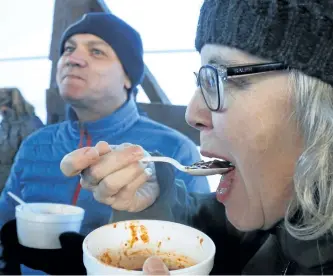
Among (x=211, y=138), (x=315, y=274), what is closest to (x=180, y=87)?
(x=211, y=138)

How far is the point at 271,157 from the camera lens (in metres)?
0.47

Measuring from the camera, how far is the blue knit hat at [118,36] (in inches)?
48.4

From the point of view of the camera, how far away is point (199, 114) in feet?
1.69

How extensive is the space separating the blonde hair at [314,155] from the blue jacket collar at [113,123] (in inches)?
29.1

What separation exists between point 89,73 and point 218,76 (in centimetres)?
80

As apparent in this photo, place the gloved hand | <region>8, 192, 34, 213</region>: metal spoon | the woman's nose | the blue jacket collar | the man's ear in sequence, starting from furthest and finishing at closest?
the man's ear
the blue jacket collar
<region>8, 192, 34, 213</region>: metal spoon
the gloved hand
the woman's nose

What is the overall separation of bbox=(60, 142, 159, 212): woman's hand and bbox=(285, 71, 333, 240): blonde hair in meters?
0.20

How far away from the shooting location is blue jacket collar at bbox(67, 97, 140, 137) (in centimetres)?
114

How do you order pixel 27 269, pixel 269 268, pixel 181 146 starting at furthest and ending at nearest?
pixel 181 146 → pixel 27 269 → pixel 269 268

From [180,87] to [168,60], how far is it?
0.11 m

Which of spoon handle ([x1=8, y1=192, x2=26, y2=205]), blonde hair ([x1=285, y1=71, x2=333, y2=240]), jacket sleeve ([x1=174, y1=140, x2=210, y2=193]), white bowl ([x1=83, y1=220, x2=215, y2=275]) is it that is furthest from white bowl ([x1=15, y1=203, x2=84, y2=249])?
blonde hair ([x1=285, y1=71, x2=333, y2=240])

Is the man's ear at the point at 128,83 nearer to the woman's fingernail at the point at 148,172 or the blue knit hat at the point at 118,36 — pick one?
the blue knit hat at the point at 118,36

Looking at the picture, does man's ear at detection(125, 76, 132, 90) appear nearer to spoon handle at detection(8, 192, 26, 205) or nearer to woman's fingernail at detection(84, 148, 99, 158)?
spoon handle at detection(8, 192, 26, 205)

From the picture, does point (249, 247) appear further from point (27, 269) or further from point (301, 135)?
point (27, 269)
